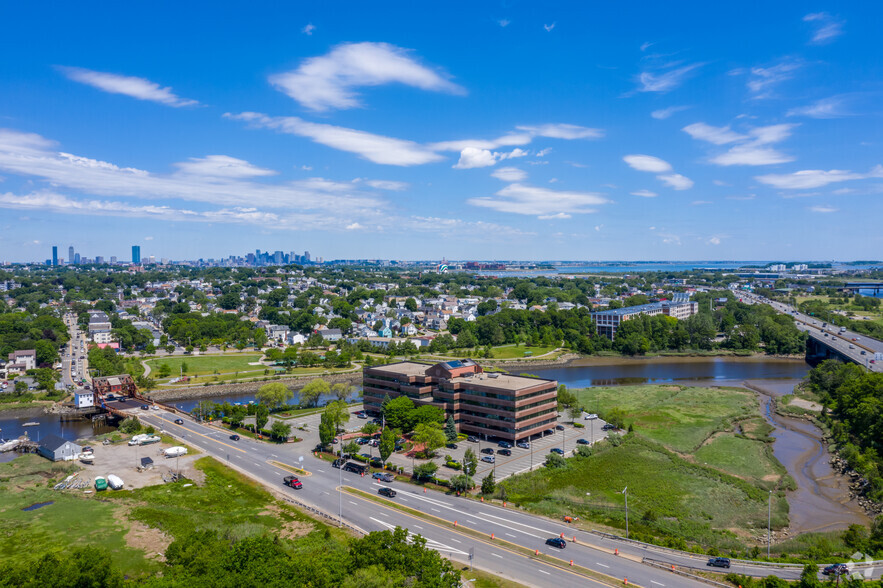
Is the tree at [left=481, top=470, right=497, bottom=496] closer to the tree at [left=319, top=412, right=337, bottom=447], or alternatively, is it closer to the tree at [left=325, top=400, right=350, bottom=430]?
the tree at [left=319, top=412, right=337, bottom=447]

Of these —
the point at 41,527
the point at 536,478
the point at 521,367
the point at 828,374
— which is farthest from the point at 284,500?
the point at 828,374

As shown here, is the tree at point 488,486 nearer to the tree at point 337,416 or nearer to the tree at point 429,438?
the tree at point 429,438

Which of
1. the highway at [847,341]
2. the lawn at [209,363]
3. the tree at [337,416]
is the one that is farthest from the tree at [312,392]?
the highway at [847,341]

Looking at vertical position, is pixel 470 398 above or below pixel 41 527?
above

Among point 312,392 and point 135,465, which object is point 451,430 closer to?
point 312,392

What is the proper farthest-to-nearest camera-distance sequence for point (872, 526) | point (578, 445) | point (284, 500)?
point (578, 445) < point (284, 500) < point (872, 526)

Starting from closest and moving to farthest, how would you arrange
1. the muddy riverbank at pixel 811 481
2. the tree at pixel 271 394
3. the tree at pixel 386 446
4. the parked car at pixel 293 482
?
1. the muddy riverbank at pixel 811 481
2. the parked car at pixel 293 482
3. the tree at pixel 386 446
4. the tree at pixel 271 394

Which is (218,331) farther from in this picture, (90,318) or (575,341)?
(575,341)
